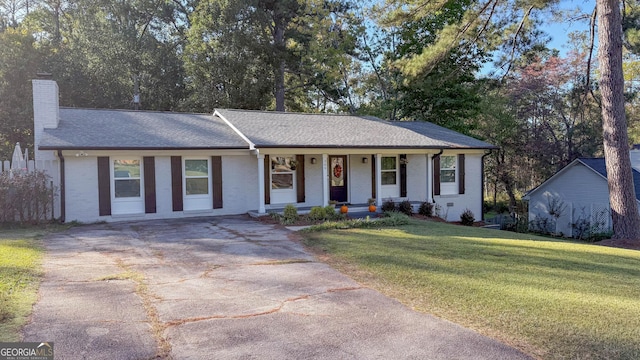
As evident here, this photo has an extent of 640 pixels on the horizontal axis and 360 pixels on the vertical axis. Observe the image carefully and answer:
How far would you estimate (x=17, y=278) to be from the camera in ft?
19.1

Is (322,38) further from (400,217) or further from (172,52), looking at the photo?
(400,217)

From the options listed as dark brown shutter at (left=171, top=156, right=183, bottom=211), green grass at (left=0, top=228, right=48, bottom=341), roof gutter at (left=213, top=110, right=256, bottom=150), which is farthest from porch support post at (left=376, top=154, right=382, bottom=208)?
green grass at (left=0, top=228, right=48, bottom=341)

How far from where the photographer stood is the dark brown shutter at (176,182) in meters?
13.2

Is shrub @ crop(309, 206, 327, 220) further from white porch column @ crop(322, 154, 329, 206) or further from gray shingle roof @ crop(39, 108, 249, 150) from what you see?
gray shingle roof @ crop(39, 108, 249, 150)

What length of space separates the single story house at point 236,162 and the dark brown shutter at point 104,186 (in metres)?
0.03

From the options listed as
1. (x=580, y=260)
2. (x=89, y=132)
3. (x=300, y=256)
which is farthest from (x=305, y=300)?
(x=89, y=132)

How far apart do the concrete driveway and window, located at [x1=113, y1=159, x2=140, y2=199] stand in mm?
4846

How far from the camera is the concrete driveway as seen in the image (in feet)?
12.2

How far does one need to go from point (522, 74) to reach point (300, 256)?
24086 mm

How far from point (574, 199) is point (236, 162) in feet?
49.3

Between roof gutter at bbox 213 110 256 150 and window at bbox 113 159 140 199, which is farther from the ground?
roof gutter at bbox 213 110 256 150

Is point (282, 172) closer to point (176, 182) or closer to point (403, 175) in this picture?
point (176, 182)

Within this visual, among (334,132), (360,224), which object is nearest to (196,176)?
(334,132)

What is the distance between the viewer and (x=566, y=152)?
Result: 2572 cm
